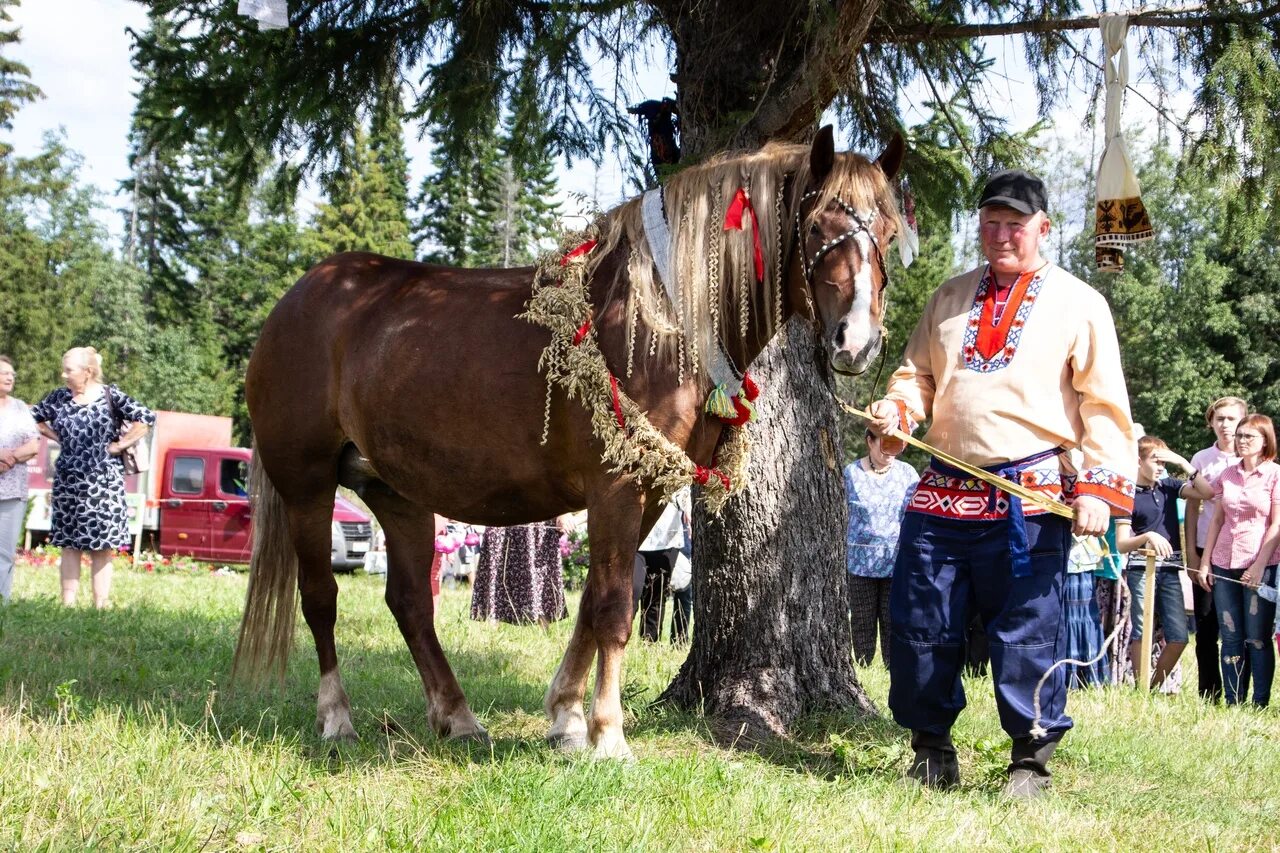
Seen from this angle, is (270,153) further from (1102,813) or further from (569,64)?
(1102,813)

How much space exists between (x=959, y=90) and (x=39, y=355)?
3948 centimetres

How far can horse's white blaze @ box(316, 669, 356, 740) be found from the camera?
14.6 feet

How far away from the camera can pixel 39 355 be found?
38.0 metres

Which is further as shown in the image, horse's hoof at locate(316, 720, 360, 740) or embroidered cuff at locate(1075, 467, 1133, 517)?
horse's hoof at locate(316, 720, 360, 740)

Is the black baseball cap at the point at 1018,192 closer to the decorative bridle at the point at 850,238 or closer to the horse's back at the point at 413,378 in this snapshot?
the decorative bridle at the point at 850,238

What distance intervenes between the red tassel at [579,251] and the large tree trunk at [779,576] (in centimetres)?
121

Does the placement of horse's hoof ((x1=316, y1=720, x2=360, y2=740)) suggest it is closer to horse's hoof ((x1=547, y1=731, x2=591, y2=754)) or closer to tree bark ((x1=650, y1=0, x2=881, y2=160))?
horse's hoof ((x1=547, y1=731, x2=591, y2=754))

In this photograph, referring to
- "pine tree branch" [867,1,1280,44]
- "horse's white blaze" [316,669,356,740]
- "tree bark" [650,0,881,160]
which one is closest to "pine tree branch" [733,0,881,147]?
"tree bark" [650,0,881,160]

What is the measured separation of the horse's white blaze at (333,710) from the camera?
4.46 meters

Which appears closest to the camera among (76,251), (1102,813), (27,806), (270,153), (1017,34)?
(27,806)

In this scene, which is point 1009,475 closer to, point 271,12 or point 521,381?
point 521,381

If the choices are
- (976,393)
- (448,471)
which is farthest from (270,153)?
(976,393)

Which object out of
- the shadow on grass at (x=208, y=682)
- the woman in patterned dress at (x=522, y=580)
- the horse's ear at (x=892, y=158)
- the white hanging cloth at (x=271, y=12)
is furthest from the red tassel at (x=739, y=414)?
the woman in patterned dress at (x=522, y=580)

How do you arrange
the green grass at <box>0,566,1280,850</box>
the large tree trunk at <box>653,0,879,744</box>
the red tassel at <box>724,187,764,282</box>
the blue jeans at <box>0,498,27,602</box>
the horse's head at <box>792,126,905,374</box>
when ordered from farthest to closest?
the blue jeans at <box>0,498,27,602</box> → the large tree trunk at <box>653,0,879,744</box> → the red tassel at <box>724,187,764,282</box> → the horse's head at <box>792,126,905,374</box> → the green grass at <box>0,566,1280,850</box>
